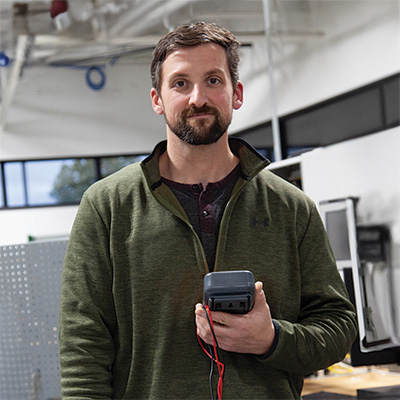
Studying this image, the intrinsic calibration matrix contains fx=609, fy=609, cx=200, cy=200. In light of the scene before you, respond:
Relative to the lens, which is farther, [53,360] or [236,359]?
[53,360]

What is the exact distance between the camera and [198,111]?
112 centimetres

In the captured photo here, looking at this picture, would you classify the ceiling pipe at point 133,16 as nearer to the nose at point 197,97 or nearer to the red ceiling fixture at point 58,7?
the red ceiling fixture at point 58,7

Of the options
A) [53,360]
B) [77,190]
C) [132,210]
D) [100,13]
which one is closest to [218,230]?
[132,210]

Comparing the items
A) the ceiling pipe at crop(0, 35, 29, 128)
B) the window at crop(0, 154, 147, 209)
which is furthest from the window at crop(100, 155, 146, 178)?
the ceiling pipe at crop(0, 35, 29, 128)

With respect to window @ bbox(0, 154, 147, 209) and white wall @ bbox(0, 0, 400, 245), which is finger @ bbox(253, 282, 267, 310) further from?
window @ bbox(0, 154, 147, 209)

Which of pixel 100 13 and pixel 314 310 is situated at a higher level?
pixel 100 13

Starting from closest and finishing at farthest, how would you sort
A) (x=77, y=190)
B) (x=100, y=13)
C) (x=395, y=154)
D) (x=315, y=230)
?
(x=315, y=230) < (x=395, y=154) < (x=100, y=13) < (x=77, y=190)

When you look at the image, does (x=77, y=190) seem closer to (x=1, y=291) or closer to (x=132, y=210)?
(x=1, y=291)

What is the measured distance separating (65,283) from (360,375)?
1.94 metres

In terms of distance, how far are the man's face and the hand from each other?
1.01ft

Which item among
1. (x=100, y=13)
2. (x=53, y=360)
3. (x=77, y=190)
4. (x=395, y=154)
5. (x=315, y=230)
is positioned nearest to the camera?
(x=315, y=230)

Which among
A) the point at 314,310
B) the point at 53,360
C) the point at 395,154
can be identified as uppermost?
the point at 395,154

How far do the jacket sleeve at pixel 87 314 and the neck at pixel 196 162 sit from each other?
0.59 ft

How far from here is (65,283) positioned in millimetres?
1099
